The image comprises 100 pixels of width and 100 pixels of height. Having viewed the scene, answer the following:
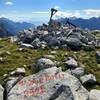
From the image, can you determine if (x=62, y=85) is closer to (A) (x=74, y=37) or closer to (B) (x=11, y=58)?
(B) (x=11, y=58)

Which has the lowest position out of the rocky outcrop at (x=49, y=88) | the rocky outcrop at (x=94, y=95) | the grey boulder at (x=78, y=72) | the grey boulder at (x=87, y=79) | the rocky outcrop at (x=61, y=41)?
the rocky outcrop at (x=61, y=41)

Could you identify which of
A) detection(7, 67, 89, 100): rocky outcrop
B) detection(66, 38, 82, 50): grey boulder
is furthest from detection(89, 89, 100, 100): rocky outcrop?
detection(66, 38, 82, 50): grey boulder

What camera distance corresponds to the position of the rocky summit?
17.8m

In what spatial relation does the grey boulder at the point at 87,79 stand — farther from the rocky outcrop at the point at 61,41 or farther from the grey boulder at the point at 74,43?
the grey boulder at the point at 74,43

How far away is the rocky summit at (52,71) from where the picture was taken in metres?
17.8

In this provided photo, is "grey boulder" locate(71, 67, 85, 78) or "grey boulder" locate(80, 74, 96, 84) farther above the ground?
"grey boulder" locate(71, 67, 85, 78)

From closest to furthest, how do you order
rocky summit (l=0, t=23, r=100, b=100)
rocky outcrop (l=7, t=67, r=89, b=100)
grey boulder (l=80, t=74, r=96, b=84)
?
rocky outcrop (l=7, t=67, r=89, b=100) → rocky summit (l=0, t=23, r=100, b=100) → grey boulder (l=80, t=74, r=96, b=84)

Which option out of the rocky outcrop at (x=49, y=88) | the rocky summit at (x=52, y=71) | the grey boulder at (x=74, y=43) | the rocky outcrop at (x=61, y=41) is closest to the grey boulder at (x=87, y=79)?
the rocky summit at (x=52, y=71)

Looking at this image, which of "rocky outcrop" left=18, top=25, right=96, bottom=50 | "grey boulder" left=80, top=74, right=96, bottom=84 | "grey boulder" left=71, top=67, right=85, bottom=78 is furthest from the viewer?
"rocky outcrop" left=18, top=25, right=96, bottom=50

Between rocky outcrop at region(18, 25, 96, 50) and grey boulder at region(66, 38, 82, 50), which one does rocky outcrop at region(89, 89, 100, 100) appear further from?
grey boulder at region(66, 38, 82, 50)

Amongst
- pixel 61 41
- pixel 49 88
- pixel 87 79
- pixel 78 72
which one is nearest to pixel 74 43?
pixel 61 41

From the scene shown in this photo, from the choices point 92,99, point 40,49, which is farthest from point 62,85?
point 40,49

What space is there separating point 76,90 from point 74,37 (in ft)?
84.7

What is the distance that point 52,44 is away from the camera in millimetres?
41625
